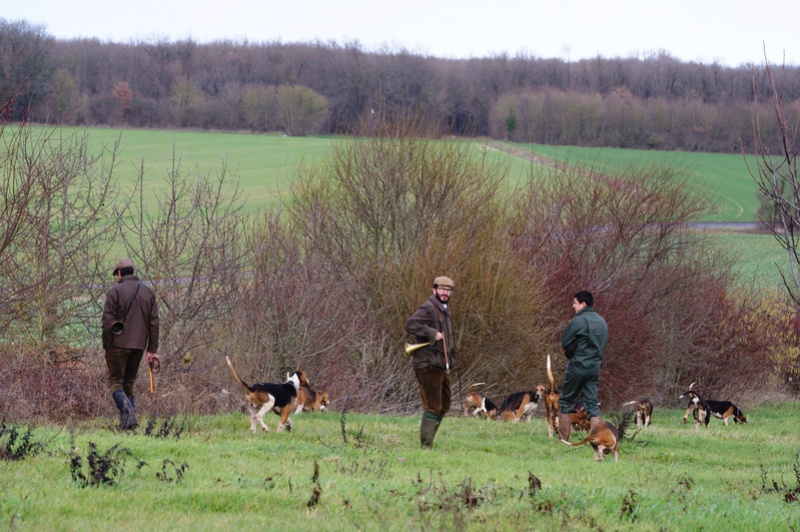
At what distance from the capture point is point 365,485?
816cm

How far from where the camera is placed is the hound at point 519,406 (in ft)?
51.5

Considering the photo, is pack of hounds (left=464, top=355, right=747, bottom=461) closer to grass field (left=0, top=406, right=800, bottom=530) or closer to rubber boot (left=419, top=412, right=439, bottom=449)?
grass field (left=0, top=406, right=800, bottom=530)

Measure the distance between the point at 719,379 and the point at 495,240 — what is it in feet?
36.2

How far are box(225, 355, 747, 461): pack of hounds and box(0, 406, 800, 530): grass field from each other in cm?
29

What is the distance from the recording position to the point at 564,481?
30.0 feet

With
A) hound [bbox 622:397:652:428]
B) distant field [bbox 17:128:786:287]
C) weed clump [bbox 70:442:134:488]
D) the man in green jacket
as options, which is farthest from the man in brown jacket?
distant field [bbox 17:128:786:287]

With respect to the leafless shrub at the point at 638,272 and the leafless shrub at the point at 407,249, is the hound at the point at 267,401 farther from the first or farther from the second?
the leafless shrub at the point at 638,272

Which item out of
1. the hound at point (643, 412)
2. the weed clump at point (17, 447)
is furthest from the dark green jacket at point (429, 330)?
the hound at point (643, 412)

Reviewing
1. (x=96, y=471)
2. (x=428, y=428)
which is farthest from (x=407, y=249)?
(x=96, y=471)

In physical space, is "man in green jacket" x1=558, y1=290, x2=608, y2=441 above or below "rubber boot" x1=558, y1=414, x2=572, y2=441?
above

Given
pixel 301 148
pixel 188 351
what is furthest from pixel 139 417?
pixel 301 148

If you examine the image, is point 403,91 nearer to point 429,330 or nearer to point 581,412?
point 581,412

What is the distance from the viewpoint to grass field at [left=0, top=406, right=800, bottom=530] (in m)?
6.96

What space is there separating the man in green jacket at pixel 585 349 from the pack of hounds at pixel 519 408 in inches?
13.1
